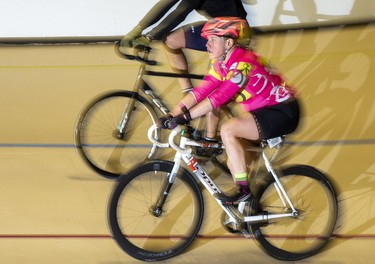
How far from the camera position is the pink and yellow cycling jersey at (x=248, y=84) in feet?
9.34

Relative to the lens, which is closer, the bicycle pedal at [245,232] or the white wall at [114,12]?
the bicycle pedal at [245,232]

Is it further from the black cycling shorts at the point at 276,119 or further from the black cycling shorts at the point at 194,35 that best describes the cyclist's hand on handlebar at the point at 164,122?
the black cycling shorts at the point at 194,35

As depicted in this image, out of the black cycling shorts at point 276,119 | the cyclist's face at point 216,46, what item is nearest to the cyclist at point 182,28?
the cyclist's face at point 216,46

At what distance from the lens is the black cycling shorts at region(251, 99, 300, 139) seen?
2926mm

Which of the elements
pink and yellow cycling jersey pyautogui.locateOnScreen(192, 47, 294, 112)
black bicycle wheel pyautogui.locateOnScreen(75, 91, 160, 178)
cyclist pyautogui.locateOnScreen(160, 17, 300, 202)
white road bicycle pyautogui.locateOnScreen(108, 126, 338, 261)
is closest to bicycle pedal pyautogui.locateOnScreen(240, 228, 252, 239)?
white road bicycle pyautogui.locateOnScreen(108, 126, 338, 261)

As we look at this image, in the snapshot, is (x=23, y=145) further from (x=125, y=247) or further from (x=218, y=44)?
(x=218, y=44)

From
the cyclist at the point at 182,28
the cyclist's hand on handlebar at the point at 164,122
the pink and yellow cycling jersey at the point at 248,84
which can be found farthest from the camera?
the cyclist at the point at 182,28

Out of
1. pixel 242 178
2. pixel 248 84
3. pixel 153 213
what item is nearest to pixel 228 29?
pixel 248 84

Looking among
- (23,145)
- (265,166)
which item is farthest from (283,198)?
(23,145)

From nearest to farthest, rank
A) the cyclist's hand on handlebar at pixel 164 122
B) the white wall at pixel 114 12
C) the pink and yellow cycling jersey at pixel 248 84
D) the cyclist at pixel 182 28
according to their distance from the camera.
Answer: the cyclist's hand on handlebar at pixel 164 122 < the pink and yellow cycling jersey at pixel 248 84 < the cyclist at pixel 182 28 < the white wall at pixel 114 12

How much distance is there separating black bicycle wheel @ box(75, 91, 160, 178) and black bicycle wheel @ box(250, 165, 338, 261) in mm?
1039

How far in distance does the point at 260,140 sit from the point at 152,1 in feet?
13.7

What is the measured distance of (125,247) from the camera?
3.00 metres

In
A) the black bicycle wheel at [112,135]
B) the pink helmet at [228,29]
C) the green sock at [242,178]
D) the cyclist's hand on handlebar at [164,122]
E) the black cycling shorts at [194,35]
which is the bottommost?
the black bicycle wheel at [112,135]
